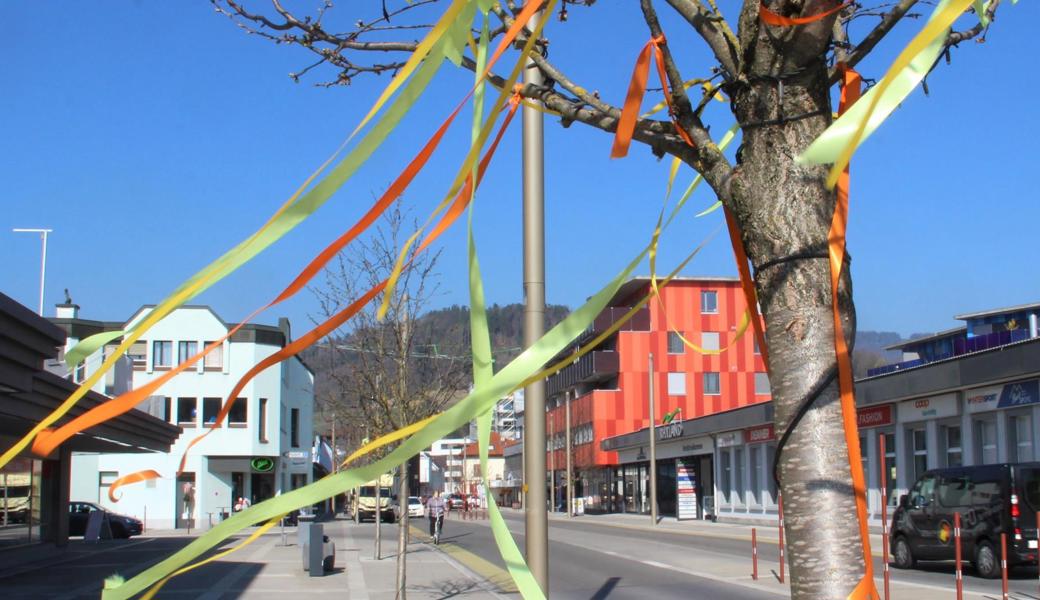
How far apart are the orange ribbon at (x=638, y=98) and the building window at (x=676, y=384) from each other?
67.5 m

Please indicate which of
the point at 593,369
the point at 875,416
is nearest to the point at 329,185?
the point at 875,416

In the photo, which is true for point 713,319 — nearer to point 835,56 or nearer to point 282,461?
point 282,461

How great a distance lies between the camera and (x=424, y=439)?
2539 millimetres

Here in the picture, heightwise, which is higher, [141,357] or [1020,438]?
[141,357]

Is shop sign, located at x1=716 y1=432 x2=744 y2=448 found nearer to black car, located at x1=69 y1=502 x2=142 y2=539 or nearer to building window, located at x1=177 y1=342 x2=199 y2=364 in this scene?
black car, located at x1=69 y1=502 x2=142 y2=539

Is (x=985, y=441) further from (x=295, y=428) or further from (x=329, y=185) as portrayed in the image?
(x=295, y=428)

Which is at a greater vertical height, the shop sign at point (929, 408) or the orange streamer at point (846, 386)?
the shop sign at point (929, 408)

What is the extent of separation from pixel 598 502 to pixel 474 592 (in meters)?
60.3

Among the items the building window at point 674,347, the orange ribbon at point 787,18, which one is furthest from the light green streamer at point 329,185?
the building window at point 674,347

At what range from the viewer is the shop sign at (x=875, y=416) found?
3488 cm

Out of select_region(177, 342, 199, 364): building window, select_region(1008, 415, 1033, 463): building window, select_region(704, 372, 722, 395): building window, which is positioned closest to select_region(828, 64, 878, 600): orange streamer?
select_region(1008, 415, 1033, 463): building window

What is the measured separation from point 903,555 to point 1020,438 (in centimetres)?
1034

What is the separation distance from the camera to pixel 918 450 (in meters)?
33.8

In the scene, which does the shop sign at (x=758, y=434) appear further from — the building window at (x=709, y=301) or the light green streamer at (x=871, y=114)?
the light green streamer at (x=871, y=114)
